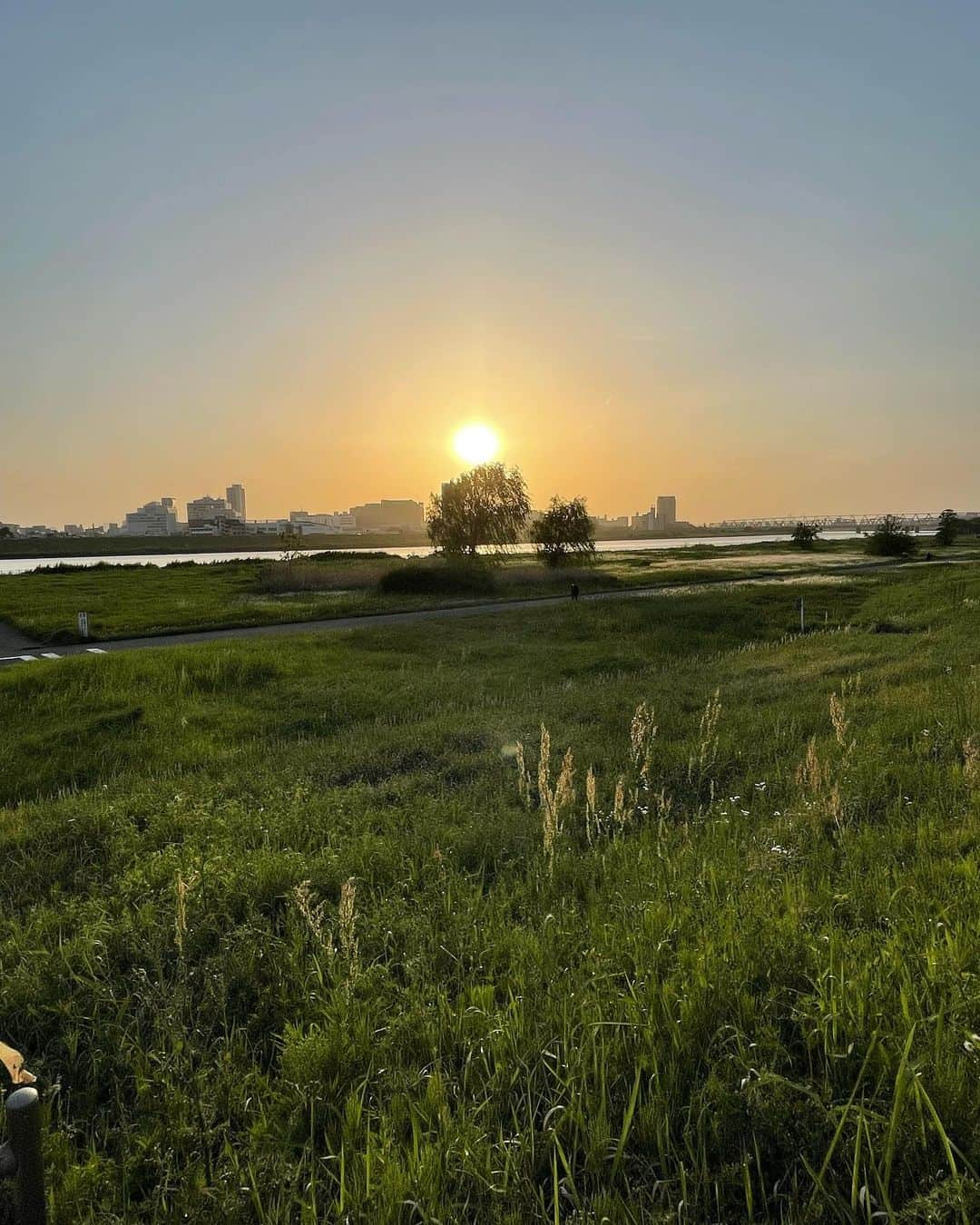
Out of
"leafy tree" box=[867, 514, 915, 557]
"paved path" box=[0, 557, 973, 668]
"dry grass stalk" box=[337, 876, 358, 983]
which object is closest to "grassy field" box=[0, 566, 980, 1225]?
"dry grass stalk" box=[337, 876, 358, 983]

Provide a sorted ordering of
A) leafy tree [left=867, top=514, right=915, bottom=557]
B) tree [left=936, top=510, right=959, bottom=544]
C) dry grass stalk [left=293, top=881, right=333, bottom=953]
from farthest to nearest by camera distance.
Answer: tree [left=936, top=510, right=959, bottom=544]
leafy tree [left=867, top=514, right=915, bottom=557]
dry grass stalk [left=293, top=881, right=333, bottom=953]

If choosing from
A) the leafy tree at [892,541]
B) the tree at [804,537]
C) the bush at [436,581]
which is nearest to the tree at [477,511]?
the bush at [436,581]

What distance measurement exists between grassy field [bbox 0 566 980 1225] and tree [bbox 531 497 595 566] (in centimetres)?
5307

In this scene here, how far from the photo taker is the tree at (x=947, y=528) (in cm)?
10138

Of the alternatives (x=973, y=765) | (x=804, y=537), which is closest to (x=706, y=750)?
(x=973, y=765)

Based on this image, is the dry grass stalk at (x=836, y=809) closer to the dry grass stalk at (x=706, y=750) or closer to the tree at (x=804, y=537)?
the dry grass stalk at (x=706, y=750)

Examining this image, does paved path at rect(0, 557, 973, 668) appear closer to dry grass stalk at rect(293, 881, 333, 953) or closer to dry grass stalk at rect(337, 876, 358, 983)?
dry grass stalk at rect(293, 881, 333, 953)

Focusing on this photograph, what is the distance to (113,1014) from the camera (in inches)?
173

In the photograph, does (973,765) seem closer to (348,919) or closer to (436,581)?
(348,919)

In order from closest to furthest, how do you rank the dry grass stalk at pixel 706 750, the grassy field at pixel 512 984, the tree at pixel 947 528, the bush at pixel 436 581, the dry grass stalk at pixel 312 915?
the grassy field at pixel 512 984 < the dry grass stalk at pixel 312 915 < the dry grass stalk at pixel 706 750 < the bush at pixel 436 581 < the tree at pixel 947 528

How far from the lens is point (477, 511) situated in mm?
59688

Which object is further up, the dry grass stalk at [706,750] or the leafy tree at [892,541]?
the leafy tree at [892,541]

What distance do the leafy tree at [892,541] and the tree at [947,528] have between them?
63.2 feet

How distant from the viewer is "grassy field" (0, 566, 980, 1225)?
9.27ft
